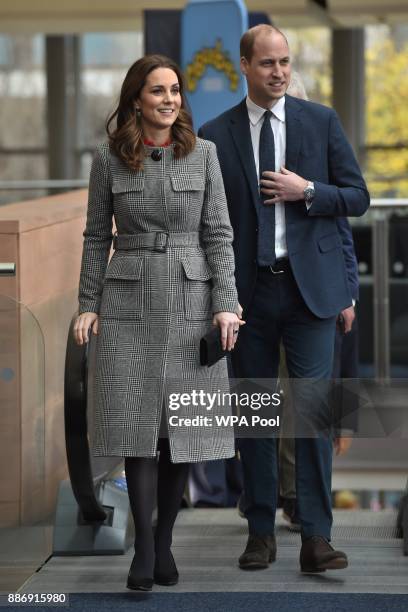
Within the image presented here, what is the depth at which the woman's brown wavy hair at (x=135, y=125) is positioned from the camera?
135 inches

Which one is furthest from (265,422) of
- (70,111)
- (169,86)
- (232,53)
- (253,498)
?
(70,111)

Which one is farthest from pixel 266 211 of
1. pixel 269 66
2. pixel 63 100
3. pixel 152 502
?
pixel 63 100

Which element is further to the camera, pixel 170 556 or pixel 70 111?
pixel 70 111

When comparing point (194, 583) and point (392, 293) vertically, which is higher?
point (392, 293)

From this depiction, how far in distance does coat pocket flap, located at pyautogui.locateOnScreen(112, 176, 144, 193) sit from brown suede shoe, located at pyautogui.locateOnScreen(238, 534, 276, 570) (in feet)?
3.62

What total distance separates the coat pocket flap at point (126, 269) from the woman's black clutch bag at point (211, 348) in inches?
9.6

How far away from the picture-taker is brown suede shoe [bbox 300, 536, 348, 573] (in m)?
3.63

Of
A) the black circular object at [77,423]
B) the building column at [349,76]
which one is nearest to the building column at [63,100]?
the building column at [349,76]

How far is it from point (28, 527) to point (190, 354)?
0.76m

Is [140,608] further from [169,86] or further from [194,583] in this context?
[169,86]

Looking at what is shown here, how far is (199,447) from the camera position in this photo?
11.4 feet

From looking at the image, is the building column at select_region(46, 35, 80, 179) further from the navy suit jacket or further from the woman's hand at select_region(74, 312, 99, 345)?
the woman's hand at select_region(74, 312, 99, 345)

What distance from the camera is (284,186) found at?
11.7 ft

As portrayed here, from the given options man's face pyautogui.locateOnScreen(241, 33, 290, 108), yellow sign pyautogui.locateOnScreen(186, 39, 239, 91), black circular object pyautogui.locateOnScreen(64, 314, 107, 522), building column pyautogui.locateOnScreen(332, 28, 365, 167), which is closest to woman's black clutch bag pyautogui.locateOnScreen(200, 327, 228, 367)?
black circular object pyautogui.locateOnScreen(64, 314, 107, 522)
